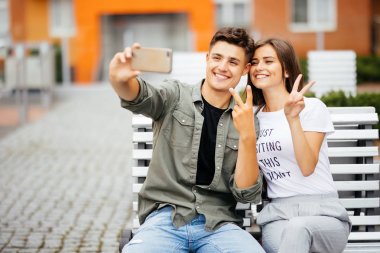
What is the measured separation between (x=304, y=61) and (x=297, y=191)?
15887 mm

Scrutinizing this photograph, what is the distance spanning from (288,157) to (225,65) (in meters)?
0.60

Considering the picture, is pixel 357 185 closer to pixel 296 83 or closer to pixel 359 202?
pixel 359 202

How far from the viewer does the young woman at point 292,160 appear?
12.1 feet

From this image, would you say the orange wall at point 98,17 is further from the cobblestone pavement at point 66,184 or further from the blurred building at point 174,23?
the cobblestone pavement at point 66,184

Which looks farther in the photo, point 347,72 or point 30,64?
point 30,64

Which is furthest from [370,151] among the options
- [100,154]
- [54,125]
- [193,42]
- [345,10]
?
[345,10]

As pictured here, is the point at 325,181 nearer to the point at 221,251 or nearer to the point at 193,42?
the point at 221,251

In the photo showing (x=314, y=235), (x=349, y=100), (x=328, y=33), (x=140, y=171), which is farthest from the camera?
(x=328, y=33)

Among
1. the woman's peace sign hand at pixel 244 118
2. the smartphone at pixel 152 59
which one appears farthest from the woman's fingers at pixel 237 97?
the smartphone at pixel 152 59

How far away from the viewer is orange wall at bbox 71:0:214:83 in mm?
25594

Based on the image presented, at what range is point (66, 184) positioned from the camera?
8180mm

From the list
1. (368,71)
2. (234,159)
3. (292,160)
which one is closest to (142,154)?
(234,159)

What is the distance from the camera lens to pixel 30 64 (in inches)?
632

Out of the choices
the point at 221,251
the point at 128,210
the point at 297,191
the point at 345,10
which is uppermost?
the point at 345,10
